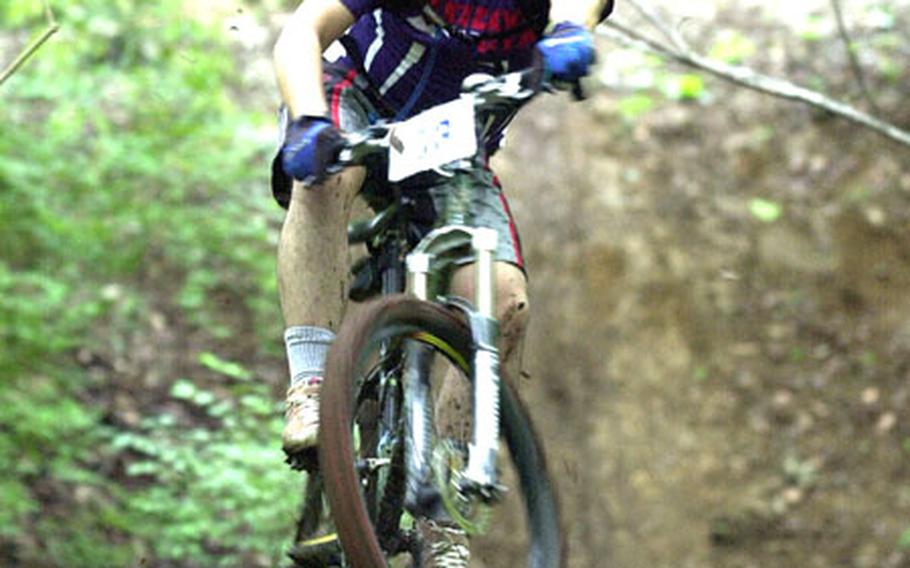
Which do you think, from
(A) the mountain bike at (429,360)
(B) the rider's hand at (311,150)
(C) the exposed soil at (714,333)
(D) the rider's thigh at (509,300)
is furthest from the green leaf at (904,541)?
(B) the rider's hand at (311,150)

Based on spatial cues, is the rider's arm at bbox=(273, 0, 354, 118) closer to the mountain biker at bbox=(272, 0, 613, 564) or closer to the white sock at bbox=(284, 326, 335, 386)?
the mountain biker at bbox=(272, 0, 613, 564)

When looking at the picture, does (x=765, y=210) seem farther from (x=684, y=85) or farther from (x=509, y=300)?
(x=509, y=300)

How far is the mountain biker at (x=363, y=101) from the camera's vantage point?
312 cm

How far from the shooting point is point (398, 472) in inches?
123

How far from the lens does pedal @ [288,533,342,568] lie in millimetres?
3158

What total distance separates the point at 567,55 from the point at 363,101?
0.71 metres

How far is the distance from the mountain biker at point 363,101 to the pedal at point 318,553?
28 centimetres

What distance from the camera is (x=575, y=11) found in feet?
11.3

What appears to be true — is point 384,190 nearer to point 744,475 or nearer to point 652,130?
point 744,475

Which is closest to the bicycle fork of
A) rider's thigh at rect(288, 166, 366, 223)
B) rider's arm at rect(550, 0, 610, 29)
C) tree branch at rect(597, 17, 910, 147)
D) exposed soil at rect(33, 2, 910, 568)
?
rider's thigh at rect(288, 166, 366, 223)

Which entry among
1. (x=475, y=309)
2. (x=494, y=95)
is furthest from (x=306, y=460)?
(x=494, y=95)

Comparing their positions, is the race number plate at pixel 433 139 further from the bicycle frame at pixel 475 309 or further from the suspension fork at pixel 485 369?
the suspension fork at pixel 485 369

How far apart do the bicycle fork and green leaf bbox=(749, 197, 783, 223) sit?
18.2 ft

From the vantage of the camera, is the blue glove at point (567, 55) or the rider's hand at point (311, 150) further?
the blue glove at point (567, 55)
